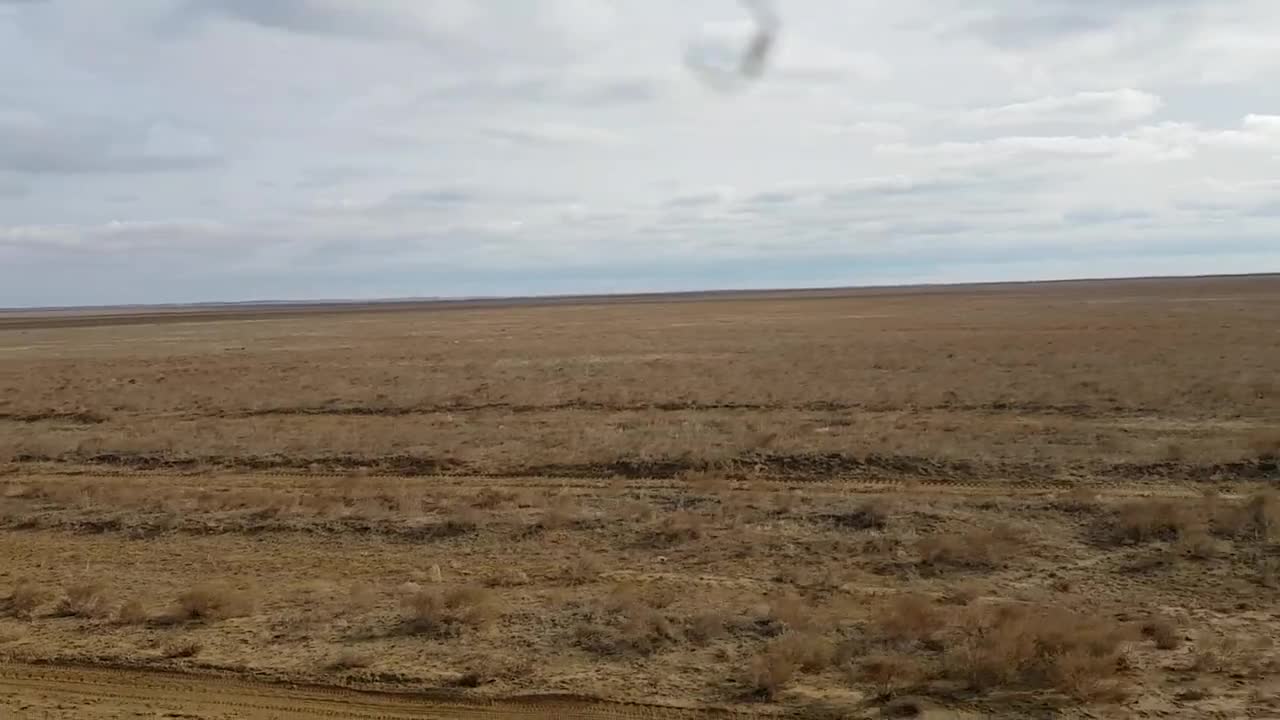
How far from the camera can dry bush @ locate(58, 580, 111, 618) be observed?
9.34 metres

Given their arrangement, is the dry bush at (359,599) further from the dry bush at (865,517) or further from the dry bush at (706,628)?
the dry bush at (865,517)

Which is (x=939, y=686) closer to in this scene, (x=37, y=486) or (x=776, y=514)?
(x=776, y=514)

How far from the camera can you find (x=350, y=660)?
8.04 m

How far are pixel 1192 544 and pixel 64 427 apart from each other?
23439mm

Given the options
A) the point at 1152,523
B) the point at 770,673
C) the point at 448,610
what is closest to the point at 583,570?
the point at 448,610

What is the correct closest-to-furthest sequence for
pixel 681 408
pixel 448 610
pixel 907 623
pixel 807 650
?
pixel 807 650 < pixel 907 623 < pixel 448 610 < pixel 681 408

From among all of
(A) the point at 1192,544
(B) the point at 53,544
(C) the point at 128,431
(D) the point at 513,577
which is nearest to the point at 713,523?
(D) the point at 513,577

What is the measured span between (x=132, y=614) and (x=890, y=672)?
23.3ft

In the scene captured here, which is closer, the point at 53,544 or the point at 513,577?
the point at 513,577

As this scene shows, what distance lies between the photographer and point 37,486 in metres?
15.7

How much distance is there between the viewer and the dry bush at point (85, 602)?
934 cm

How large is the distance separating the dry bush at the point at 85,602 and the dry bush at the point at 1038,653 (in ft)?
26.1

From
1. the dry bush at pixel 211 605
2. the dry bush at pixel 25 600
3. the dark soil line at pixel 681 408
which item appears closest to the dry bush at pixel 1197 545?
the dry bush at pixel 211 605

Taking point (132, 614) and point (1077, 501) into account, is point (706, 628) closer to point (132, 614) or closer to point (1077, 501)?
point (132, 614)
